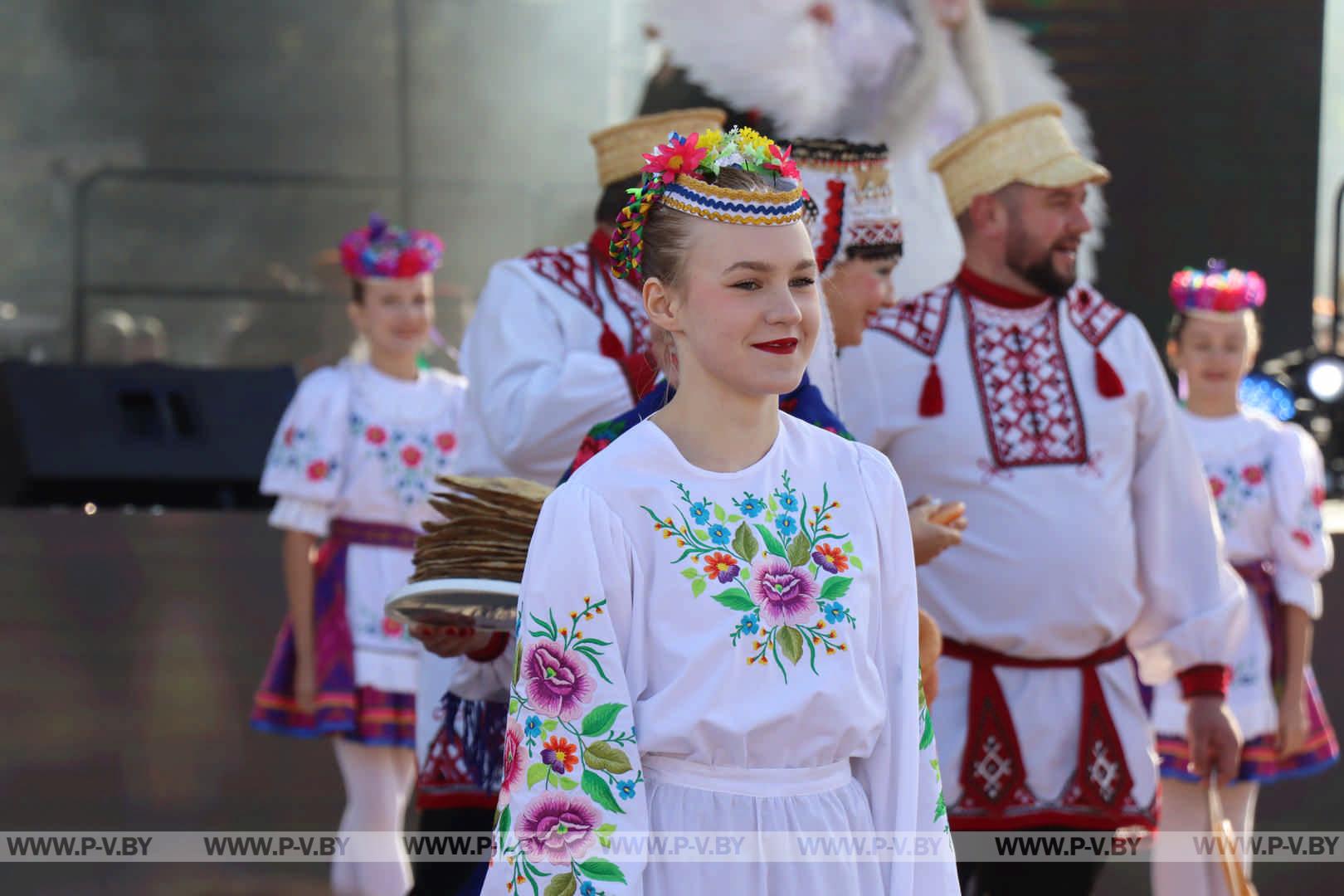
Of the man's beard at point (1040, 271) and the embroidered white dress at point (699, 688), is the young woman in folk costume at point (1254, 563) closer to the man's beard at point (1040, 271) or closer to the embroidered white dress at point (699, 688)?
the man's beard at point (1040, 271)

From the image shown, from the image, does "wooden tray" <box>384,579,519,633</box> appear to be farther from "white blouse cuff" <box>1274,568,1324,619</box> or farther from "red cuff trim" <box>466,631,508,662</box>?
"white blouse cuff" <box>1274,568,1324,619</box>

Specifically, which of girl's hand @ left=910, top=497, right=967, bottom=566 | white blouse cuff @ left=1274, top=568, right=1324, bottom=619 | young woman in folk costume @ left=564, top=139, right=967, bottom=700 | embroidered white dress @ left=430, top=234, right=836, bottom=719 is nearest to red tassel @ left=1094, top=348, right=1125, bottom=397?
young woman in folk costume @ left=564, top=139, right=967, bottom=700

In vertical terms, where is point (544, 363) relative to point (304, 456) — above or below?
above

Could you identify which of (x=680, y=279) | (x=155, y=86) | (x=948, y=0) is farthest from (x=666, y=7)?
(x=680, y=279)

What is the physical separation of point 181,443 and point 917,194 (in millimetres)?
2465

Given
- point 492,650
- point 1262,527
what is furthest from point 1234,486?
point 492,650

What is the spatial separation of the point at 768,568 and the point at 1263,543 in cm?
282

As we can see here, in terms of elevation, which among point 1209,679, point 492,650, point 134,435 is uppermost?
point 492,650

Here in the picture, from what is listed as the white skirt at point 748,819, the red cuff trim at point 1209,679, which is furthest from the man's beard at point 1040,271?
the white skirt at point 748,819

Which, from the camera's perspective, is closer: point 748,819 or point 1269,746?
point 748,819

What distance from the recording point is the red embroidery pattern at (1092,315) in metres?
3.18

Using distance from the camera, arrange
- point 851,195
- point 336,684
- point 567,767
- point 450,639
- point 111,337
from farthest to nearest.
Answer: point 111,337
point 336,684
point 851,195
point 450,639
point 567,767

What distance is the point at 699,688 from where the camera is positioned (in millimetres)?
1786

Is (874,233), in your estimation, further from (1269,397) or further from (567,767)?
(1269,397)
